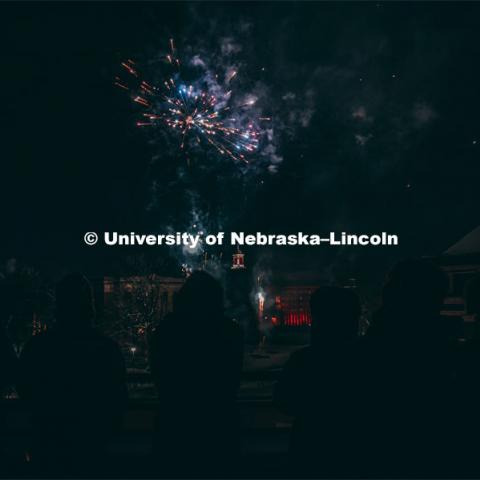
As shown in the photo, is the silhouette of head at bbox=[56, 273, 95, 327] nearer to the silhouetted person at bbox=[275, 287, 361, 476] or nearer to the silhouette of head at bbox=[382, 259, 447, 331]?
the silhouetted person at bbox=[275, 287, 361, 476]

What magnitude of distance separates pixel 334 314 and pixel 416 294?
1.69 ft

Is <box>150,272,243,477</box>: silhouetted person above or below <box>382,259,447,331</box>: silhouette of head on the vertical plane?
below

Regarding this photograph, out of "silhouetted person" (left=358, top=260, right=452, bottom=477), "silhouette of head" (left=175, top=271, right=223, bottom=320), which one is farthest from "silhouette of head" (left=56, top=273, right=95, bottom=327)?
"silhouetted person" (left=358, top=260, right=452, bottom=477)

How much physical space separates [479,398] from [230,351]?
1557 millimetres

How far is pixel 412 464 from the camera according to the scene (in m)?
2.91

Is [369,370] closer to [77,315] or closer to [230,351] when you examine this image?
[230,351]

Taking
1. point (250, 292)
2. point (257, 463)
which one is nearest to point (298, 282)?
point (250, 292)

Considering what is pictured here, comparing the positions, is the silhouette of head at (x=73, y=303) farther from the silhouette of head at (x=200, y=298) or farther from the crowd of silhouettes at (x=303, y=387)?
the silhouette of head at (x=200, y=298)

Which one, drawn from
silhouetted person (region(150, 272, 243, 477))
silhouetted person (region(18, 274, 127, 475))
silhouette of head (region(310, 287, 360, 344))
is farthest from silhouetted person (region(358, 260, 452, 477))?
silhouetted person (region(18, 274, 127, 475))

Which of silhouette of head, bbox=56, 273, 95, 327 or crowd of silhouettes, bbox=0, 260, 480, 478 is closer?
crowd of silhouettes, bbox=0, 260, 480, 478

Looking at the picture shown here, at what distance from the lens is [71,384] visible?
3.47m

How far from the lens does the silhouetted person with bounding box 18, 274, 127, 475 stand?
346cm

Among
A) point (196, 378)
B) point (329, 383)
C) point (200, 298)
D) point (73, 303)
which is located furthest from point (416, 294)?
point (73, 303)

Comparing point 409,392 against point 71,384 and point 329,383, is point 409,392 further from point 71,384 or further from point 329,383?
point 71,384
